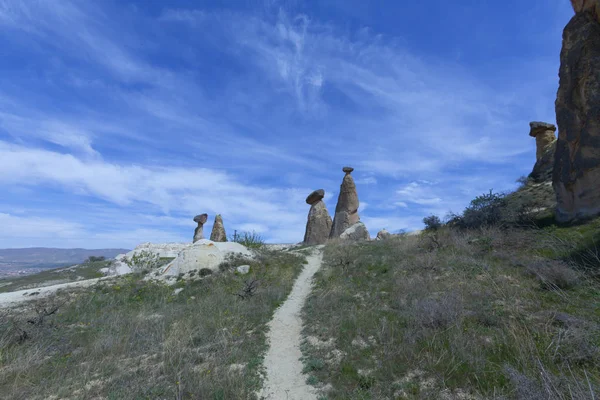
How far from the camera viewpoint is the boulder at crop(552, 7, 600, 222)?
32.7ft

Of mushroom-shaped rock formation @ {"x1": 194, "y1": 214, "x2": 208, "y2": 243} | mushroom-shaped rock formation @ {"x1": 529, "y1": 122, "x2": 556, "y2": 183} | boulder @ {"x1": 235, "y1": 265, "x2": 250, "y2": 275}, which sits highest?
mushroom-shaped rock formation @ {"x1": 529, "y1": 122, "x2": 556, "y2": 183}

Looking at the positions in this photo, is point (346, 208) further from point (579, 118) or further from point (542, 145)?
point (579, 118)

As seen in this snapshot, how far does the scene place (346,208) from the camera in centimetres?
2748

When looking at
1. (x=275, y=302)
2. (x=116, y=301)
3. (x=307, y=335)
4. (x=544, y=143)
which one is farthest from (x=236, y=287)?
(x=544, y=143)

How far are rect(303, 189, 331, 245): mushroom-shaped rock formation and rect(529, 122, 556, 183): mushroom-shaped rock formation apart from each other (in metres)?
16.1

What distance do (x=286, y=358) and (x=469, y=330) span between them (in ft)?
10.7

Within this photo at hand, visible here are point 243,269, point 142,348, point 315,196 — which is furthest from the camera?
point 315,196

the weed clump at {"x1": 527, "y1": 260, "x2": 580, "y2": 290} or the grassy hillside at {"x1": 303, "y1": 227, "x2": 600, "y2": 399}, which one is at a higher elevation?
the weed clump at {"x1": 527, "y1": 260, "x2": 580, "y2": 290}

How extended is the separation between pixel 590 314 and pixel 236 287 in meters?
9.47

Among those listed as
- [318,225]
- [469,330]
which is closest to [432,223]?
[318,225]

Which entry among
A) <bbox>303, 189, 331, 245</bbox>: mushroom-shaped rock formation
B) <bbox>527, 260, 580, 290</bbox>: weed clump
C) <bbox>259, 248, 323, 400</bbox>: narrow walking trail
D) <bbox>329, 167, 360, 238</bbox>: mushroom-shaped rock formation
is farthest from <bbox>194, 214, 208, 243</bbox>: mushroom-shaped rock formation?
<bbox>527, 260, 580, 290</bbox>: weed clump

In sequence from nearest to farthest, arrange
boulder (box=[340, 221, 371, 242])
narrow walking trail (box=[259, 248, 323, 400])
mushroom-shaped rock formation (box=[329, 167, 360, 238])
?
narrow walking trail (box=[259, 248, 323, 400]), boulder (box=[340, 221, 371, 242]), mushroom-shaped rock formation (box=[329, 167, 360, 238])

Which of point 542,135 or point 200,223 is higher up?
point 542,135

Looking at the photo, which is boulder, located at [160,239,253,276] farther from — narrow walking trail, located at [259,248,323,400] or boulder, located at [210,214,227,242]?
boulder, located at [210,214,227,242]
